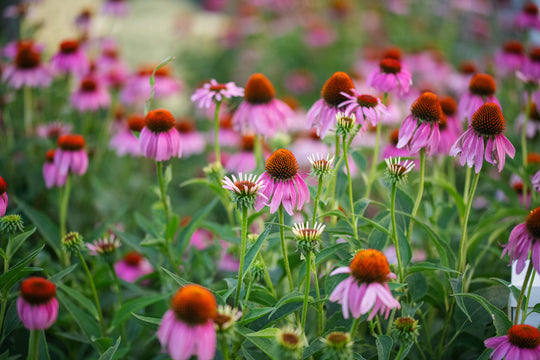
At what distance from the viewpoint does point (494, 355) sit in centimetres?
85

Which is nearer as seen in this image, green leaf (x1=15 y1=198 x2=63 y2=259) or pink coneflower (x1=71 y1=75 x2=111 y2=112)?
green leaf (x1=15 y1=198 x2=63 y2=259)

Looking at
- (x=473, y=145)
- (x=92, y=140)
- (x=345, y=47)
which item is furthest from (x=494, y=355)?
(x=345, y=47)

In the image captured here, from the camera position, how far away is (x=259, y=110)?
1358mm

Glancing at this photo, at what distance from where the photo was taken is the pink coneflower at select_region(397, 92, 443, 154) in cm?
102

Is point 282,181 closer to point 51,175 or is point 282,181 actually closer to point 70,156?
point 70,156

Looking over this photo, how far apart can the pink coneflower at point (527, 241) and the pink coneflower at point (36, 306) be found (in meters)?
0.84

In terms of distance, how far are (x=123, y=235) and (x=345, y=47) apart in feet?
11.3

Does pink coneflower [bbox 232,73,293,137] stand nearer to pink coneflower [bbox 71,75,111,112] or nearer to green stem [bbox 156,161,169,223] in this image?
green stem [bbox 156,161,169,223]

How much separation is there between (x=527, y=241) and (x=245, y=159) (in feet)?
3.68

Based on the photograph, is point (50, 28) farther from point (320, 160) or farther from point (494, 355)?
point (494, 355)

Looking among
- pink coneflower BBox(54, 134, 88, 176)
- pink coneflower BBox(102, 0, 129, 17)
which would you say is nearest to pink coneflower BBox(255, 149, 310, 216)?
pink coneflower BBox(54, 134, 88, 176)

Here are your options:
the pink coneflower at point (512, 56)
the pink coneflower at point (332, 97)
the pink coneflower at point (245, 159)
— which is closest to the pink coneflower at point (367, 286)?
the pink coneflower at point (332, 97)

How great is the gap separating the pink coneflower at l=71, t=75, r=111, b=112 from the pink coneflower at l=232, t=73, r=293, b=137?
95cm

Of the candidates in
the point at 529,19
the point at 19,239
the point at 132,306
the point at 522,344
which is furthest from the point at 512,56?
the point at 19,239
